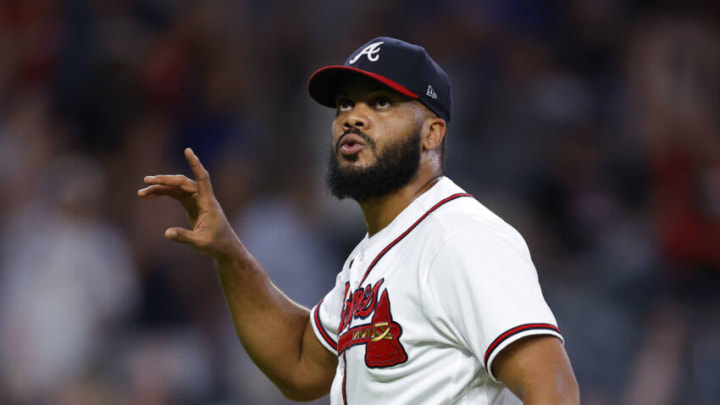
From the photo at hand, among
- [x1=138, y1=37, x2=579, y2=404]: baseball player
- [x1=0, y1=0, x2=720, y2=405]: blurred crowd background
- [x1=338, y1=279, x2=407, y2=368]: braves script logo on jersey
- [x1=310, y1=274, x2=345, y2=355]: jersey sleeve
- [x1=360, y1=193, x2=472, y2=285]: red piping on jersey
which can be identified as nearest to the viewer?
[x1=138, y1=37, x2=579, y2=404]: baseball player

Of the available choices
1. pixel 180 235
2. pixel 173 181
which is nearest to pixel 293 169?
pixel 173 181

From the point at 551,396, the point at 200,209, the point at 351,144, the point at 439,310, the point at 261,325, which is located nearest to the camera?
the point at 551,396

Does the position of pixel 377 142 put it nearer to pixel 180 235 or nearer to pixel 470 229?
pixel 470 229

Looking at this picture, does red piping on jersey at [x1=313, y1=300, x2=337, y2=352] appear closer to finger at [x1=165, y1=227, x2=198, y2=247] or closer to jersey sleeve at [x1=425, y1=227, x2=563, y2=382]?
finger at [x1=165, y1=227, x2=198, y2=247]

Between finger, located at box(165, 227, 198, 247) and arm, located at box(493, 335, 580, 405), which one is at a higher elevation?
finger, located at box(165, 227, 198, 247)

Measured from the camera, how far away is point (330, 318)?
128 inches

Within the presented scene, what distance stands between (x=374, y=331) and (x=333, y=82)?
857mm

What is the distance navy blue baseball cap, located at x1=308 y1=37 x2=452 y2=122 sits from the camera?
2.89 metres

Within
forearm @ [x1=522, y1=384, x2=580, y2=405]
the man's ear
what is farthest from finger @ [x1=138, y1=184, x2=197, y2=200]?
forearm @ [x1=522, y1=384, x2=580, y2=405]

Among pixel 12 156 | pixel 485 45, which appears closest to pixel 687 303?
pixel 485 45

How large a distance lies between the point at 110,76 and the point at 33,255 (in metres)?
1.85

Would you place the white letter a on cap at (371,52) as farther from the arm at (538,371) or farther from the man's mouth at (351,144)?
the arm at (538,371)

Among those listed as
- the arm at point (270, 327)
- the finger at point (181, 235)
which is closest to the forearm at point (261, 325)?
the arm at point (270, 327)

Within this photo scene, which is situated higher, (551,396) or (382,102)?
(382,102)
